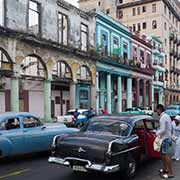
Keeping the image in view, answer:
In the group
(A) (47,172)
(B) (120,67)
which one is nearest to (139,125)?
(A) (47,172)

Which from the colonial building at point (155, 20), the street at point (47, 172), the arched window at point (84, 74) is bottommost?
the street at point (47, 172)

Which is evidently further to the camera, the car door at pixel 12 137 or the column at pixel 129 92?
the column at pixel 129 92

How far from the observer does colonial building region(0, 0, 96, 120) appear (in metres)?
24.3

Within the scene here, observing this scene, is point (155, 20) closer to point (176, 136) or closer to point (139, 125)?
point (176, 136)

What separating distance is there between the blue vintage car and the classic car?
2.08 m

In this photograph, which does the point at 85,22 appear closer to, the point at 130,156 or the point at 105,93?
the point at 105,93

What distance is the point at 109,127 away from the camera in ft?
29.6

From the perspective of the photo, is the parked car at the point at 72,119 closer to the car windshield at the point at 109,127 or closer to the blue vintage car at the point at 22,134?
the blue vintage car at the point at 22,134

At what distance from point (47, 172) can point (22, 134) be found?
185cm

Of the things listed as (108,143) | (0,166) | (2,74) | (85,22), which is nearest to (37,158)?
(0,166)

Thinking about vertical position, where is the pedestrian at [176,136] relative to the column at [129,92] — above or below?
below

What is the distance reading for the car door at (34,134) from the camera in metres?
10.9

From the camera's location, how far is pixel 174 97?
229 feet

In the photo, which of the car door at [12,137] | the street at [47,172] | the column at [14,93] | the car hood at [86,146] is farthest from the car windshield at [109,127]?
the column at [14,93]
